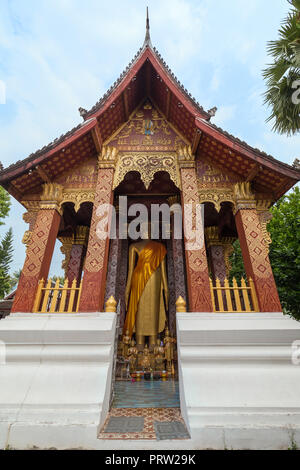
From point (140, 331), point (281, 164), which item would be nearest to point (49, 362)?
point (140, 331)

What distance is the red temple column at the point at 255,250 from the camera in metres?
4.30

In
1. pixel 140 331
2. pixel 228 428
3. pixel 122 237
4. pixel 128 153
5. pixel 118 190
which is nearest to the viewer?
pixel 228 428

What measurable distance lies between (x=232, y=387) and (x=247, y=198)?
3.78 metres

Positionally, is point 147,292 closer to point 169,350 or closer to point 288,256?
point 169,350

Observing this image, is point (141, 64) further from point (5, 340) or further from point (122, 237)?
point (5, 340)

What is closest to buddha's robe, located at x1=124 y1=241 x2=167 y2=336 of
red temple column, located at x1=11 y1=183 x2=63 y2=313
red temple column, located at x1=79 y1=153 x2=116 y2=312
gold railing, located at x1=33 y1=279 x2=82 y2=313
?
red temple column, located at x1=79 y1=153 x2=116 y2=312

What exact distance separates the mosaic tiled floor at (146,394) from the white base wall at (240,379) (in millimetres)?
800

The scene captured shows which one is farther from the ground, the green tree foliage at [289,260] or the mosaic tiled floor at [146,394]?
the green tree foliage at [289,260]

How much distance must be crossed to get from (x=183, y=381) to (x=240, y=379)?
800 millimetres

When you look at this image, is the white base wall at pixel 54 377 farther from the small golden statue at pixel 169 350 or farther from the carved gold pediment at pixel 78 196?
the small golden statue at pixel 169 350

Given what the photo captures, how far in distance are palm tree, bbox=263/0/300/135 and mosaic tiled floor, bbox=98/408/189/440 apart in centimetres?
619

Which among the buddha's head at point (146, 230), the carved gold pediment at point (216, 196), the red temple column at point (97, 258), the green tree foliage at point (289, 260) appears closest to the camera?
the red temple column at point (97, 258)

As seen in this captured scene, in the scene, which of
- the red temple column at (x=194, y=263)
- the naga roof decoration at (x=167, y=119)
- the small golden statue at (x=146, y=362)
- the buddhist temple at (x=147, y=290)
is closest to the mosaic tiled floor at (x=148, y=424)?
the buddhist temple at (x=147, y=290)

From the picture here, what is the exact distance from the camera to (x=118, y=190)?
7.07 meters
